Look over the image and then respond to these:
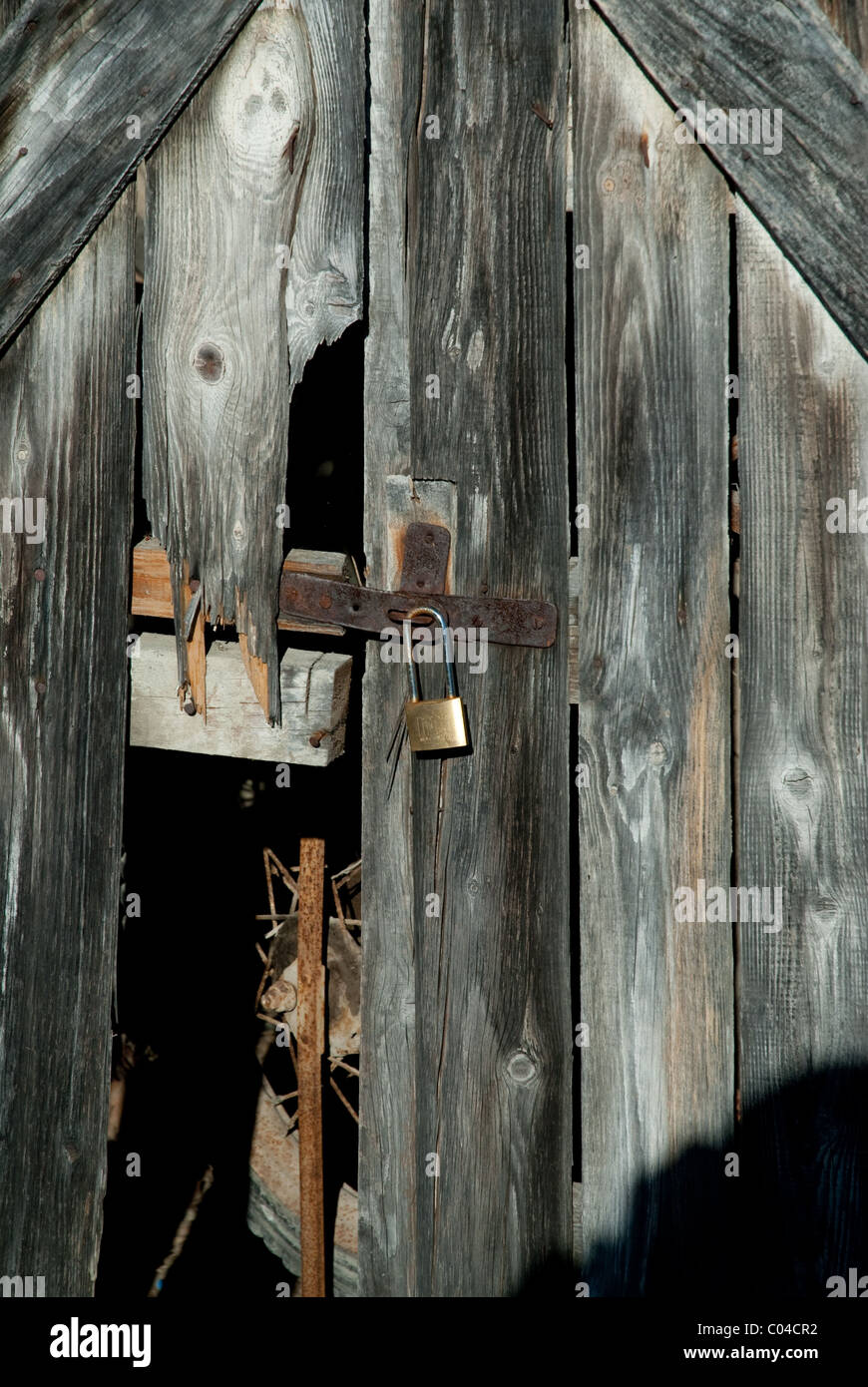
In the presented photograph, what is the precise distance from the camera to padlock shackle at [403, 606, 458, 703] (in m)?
1.80

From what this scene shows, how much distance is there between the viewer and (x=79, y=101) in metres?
1.78

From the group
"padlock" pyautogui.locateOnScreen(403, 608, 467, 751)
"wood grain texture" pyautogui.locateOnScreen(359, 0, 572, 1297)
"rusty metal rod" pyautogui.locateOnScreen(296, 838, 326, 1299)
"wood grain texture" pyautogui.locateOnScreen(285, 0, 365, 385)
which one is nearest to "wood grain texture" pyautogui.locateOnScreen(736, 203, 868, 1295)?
"wood grain texture" pyautogui.locateOnScreen(359, 0, 572, 1297)

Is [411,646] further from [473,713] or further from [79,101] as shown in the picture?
[79,101]

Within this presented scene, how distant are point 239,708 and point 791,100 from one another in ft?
4.30

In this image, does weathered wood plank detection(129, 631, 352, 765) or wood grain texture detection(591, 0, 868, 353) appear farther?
weathered wood plank detection(129, 631, 352, 765)

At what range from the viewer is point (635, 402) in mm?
1793

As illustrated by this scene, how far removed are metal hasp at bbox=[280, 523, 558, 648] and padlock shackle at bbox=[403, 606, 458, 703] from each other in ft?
0.04

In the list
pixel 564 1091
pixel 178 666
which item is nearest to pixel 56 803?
pixel 178 666

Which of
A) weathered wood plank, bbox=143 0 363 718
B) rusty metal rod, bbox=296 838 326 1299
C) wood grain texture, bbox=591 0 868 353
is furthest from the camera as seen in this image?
rusty metal rod, bbox=296 838 326 1299

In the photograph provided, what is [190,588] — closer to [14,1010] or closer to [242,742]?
[242,742]

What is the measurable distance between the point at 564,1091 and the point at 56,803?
101 cm

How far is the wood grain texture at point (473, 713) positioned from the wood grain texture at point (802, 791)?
1.03ft

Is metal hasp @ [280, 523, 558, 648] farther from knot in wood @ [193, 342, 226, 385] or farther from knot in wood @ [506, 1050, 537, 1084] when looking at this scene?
knot in wood @ [506, 1050, 537, 1084]
